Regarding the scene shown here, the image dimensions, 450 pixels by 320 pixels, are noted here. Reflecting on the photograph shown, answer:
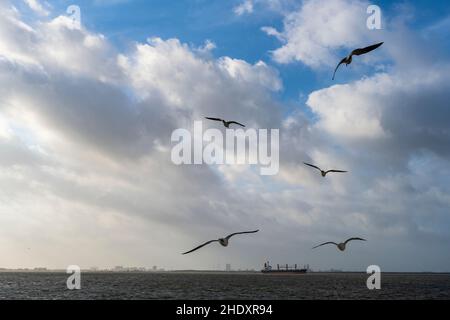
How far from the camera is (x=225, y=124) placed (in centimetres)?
3825

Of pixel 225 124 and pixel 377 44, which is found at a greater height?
pixel 377 44
